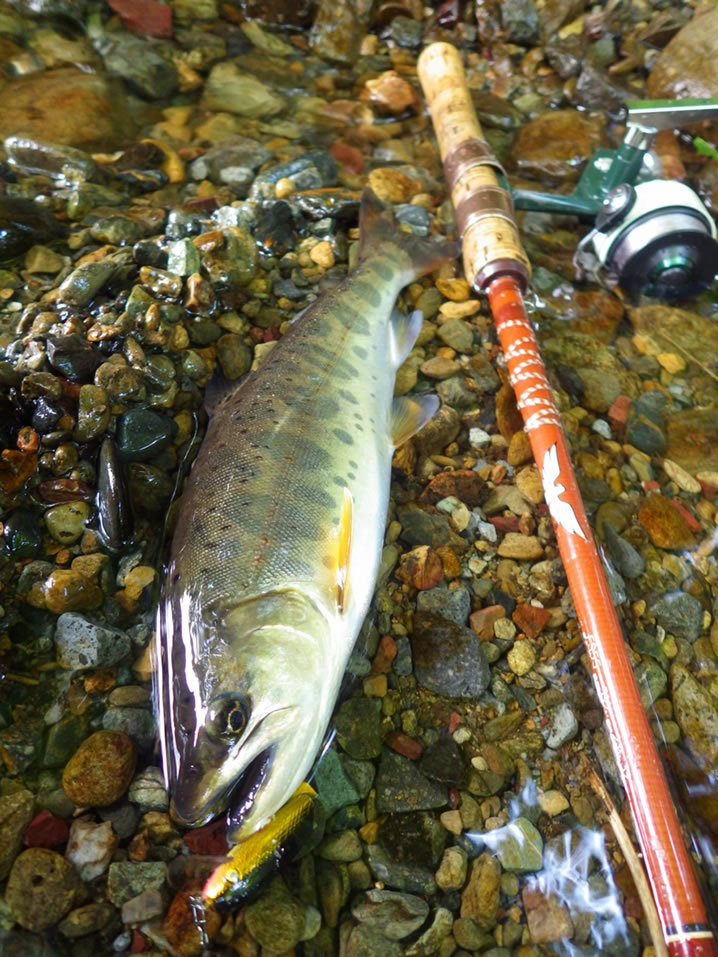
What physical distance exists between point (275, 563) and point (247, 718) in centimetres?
51

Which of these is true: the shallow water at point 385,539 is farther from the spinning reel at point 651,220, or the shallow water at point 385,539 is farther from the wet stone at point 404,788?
the spinning reel at point 651,220

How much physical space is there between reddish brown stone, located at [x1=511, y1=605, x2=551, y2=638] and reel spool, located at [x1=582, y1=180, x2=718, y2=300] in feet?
6.57

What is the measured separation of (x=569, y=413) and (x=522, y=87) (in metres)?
3.33

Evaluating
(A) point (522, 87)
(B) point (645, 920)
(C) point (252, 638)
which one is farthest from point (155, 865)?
(A) point (522, 87)

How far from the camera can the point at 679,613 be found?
2.78 m

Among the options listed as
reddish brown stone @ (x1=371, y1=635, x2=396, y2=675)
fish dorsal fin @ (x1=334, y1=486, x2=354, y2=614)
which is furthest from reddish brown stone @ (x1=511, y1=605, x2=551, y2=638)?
fish dorsal fin @ (x1=334, y1=486, x2=354, y2=614)

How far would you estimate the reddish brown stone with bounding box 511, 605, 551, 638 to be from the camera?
2682 mm

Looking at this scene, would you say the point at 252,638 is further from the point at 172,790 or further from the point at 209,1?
the point at 209,1

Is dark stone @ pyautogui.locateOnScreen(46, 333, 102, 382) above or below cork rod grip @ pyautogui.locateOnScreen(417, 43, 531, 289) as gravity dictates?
below

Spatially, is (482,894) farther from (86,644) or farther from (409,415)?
(409,415)

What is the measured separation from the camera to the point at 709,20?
4.86 m

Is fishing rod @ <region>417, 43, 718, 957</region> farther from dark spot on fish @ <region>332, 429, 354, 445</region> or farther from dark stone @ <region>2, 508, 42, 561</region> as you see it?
dark stone @ <region>2, 508, 42, 561</region>

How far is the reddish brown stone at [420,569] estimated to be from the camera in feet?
9.04

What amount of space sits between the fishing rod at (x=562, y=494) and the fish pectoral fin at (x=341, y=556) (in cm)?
83
